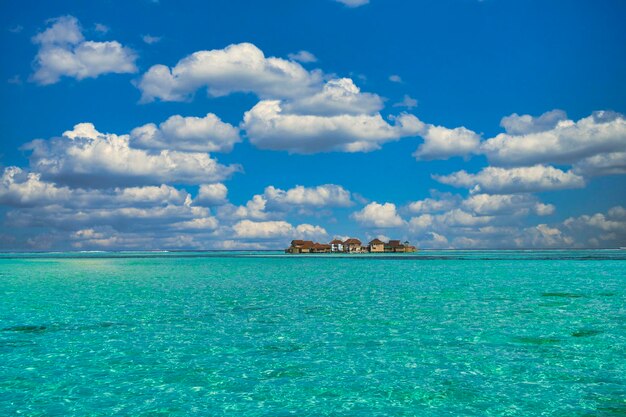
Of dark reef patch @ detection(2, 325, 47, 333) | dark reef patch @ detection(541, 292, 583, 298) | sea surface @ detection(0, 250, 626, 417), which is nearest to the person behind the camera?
sea surface @ detection(0, 250, 626, 417)

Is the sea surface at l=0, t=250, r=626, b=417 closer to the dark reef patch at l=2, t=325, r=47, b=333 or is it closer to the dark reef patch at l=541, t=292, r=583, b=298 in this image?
the dark reef patch at l=2, t=325, r=47, b=333

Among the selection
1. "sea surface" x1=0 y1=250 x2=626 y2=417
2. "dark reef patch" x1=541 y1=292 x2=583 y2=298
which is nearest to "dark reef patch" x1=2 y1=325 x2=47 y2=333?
"sea surface" x1=0 y1=250 x2=626 y2=417

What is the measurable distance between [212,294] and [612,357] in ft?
111

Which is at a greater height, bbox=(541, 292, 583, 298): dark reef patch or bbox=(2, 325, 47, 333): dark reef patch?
bbox=(2, 325, 47, 333): dark reef patch

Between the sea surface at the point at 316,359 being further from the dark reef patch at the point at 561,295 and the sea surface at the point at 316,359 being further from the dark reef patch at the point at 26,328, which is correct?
the dark reef patch at the point at 561,295

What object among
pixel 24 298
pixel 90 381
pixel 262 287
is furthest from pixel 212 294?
pixel 90 381

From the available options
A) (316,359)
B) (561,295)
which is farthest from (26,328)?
(561,295)

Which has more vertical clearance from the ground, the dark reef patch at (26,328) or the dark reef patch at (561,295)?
the dark reef patch at (26,328)

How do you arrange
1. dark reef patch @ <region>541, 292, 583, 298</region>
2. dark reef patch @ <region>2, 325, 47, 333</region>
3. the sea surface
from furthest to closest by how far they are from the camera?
dark reef patch @ <region>541, 292, 583, 298</region> → dark reef patch @ <region>2, 325, 47, 333</region> → the sea surface

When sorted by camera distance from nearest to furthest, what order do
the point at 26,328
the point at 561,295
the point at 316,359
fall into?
the point at 316,359, the point at 26,328, the point at 561,295

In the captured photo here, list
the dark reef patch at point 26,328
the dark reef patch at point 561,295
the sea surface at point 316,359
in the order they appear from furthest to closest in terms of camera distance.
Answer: the dark reef patch at point 561,295
the dark reef patch at point 26,328
the sea surface at point 316,359

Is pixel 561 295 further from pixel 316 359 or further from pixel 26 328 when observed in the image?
pixel 26 328

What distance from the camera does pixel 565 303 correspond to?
36969 millimetres

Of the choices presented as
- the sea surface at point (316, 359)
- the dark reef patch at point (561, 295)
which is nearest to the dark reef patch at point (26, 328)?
the sea surface at point (316, 359)
